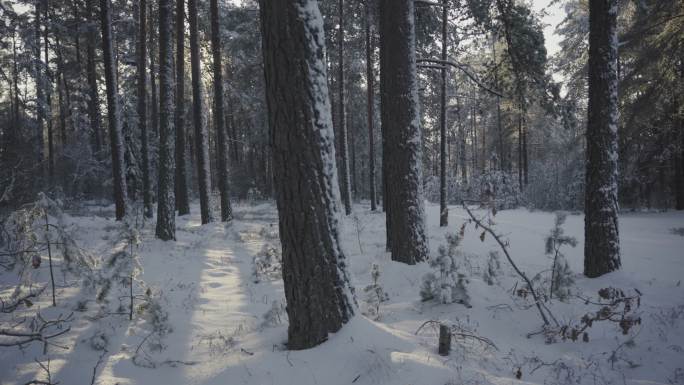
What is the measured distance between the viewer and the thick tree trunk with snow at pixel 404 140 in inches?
237

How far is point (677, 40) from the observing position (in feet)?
30.5

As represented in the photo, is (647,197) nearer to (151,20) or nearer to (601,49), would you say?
(601,49)

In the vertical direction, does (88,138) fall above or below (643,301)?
above

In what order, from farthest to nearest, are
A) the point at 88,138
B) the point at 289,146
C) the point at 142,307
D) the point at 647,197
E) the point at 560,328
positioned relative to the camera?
the point at 88,138 → the point at 647,197 → the point at 142,307 → the point at 560,328 → the point at 289,146

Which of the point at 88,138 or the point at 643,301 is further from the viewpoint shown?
the point at 88,138

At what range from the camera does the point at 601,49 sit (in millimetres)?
5504

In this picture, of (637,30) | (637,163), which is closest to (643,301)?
(637,30)

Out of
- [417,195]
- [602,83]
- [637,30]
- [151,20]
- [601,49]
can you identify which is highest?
[151,20]

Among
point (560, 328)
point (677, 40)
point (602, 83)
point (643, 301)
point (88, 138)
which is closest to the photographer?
point (560, 328)

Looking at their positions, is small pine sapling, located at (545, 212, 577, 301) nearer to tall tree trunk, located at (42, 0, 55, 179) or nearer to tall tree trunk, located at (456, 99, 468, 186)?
tall tree trunk, located at (42, 0, 55, 179)

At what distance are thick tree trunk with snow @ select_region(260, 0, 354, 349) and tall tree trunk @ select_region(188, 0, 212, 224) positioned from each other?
9570 millimetres

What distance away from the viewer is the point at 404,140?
603cm

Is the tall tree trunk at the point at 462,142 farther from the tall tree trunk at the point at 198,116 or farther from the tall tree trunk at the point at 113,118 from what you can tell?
the tall tree trunk at the point at 113,118

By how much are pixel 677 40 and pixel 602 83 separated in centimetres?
628
